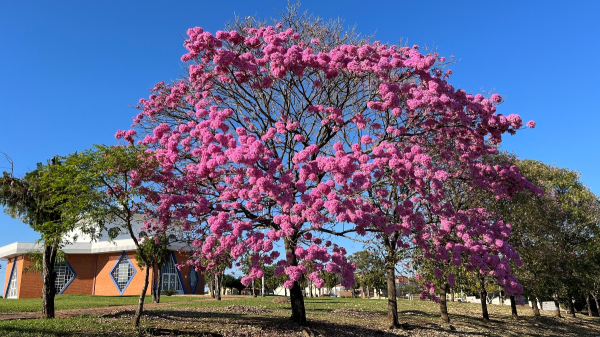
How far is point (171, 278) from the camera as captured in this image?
46781 mm

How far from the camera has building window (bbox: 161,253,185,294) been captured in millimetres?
46344

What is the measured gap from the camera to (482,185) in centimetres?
1482

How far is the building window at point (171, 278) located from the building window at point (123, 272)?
3328 millimetres

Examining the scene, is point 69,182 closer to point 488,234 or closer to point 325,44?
point 325,44

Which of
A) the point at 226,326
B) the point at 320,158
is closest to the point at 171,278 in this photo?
the point at 226,326

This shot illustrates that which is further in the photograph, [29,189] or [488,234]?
[29,189]

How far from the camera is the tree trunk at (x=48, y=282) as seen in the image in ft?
53.2

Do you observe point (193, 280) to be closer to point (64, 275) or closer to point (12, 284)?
point (64, 275)

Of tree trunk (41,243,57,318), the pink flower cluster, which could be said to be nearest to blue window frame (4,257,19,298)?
tree trunk (41,243,57,318)

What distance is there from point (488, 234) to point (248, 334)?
8.73 m

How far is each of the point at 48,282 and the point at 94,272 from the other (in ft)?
109

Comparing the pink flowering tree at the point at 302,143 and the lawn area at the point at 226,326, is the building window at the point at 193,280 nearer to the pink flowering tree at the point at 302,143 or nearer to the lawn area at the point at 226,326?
the lawn area at the point at 226,326

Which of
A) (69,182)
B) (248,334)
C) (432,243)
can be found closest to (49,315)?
(69,182)

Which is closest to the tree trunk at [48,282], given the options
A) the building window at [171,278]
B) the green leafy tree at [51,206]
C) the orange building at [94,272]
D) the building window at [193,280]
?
the green leafy tree at [51,206]
